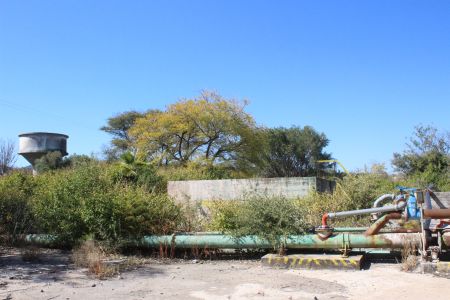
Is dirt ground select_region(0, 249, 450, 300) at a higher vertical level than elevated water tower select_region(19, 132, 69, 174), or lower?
lower

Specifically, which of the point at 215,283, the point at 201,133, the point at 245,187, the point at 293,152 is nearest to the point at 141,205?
the point at 215,283

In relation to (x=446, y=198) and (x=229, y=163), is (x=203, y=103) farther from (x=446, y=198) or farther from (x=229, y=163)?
(x=446, y=198)

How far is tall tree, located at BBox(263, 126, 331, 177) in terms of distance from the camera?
5131 centimetres

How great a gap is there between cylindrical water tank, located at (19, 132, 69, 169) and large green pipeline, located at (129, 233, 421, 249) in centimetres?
4334

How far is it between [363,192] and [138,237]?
25.3 ft

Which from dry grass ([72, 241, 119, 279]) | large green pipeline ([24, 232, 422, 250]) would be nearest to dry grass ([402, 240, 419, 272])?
large green pipeline ([24, 232, 422, 250])

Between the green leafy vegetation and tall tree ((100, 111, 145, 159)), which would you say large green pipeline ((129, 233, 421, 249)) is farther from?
tall tree ((100, 111, 145, 159))

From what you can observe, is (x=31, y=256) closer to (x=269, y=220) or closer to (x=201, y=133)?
(x=269, y=220)

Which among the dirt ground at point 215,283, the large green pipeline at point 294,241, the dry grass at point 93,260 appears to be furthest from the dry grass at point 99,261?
the large green pipeline at point 294,241

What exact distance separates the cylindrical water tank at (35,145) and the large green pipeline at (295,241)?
4334cm

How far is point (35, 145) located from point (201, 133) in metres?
22.0

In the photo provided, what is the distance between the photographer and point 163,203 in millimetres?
11867

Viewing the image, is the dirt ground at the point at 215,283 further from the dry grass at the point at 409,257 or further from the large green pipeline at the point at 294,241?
the large green pipeline at the point at 294,241

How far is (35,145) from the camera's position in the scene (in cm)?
5038
